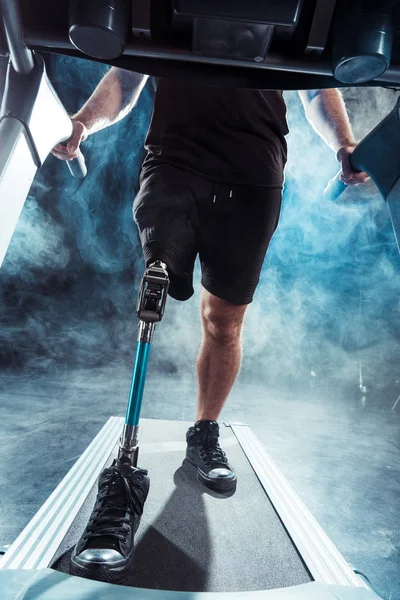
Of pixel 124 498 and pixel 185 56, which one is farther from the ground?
pixel 185 56

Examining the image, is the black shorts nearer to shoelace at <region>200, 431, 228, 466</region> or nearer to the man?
the man

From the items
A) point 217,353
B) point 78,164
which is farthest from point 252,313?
point 78,164

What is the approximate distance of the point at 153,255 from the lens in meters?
1.04

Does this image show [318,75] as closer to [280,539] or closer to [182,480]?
[280,539]

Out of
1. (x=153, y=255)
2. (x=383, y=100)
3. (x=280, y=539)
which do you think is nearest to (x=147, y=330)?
(x=153, y=255)

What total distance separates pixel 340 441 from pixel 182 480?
1546mm

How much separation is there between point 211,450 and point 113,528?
54cm

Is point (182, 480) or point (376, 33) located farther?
point (182, 480)

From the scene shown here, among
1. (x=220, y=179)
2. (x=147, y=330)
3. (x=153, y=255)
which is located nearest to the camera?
(x=147, y=330)

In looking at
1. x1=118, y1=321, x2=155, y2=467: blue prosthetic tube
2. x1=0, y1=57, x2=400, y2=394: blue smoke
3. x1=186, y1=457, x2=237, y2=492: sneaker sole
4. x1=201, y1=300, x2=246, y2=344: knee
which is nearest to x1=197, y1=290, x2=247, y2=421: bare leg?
x1=201, y1=300, x2=246, y2=344: knee

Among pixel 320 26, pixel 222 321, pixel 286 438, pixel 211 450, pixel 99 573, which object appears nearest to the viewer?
pixel 320 26

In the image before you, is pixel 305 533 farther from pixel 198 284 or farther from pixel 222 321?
pixel 198 284

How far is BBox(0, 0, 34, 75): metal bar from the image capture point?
22.2 inches

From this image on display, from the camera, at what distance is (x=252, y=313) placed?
4.57 meters
